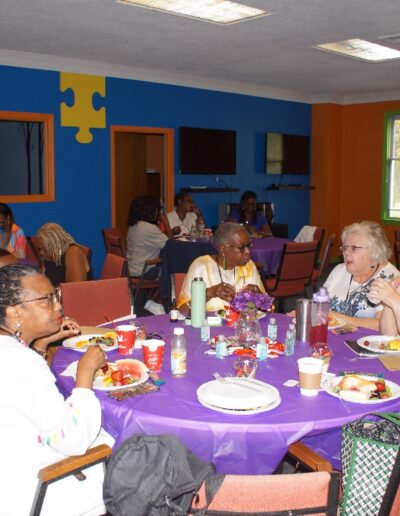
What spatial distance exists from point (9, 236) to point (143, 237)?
1462mm

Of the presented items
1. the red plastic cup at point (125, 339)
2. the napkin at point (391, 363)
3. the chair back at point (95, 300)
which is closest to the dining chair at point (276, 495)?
the napkin at point (391, 363)

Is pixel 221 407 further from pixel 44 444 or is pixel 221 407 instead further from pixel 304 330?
pixel 304 330

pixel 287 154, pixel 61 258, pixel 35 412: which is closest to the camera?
pixel 35 412

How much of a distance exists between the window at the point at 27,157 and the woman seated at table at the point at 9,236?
123 cm

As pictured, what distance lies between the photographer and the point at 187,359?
8.37ft


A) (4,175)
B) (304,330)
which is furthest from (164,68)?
(304,330)

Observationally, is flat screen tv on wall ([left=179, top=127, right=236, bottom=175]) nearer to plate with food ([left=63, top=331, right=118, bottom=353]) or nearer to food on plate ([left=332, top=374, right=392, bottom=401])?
plate with food ([left=63, top=331, right=118, bottom=353])

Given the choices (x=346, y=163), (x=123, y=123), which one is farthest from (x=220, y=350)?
(x=346, y=163)

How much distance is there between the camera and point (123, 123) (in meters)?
7.82

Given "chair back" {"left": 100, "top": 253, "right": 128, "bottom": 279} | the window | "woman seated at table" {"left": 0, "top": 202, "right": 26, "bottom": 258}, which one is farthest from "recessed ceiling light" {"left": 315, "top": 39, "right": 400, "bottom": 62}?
"woman seated at table" {"left": 0, "top": 202, "right": 26, "bottom": 258}

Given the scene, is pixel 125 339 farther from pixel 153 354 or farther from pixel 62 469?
pixel 62 469

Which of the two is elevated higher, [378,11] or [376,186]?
Answer: [378,11]

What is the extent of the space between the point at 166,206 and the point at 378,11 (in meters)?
4.22

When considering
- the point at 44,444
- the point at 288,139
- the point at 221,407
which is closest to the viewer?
the point at 44,444
